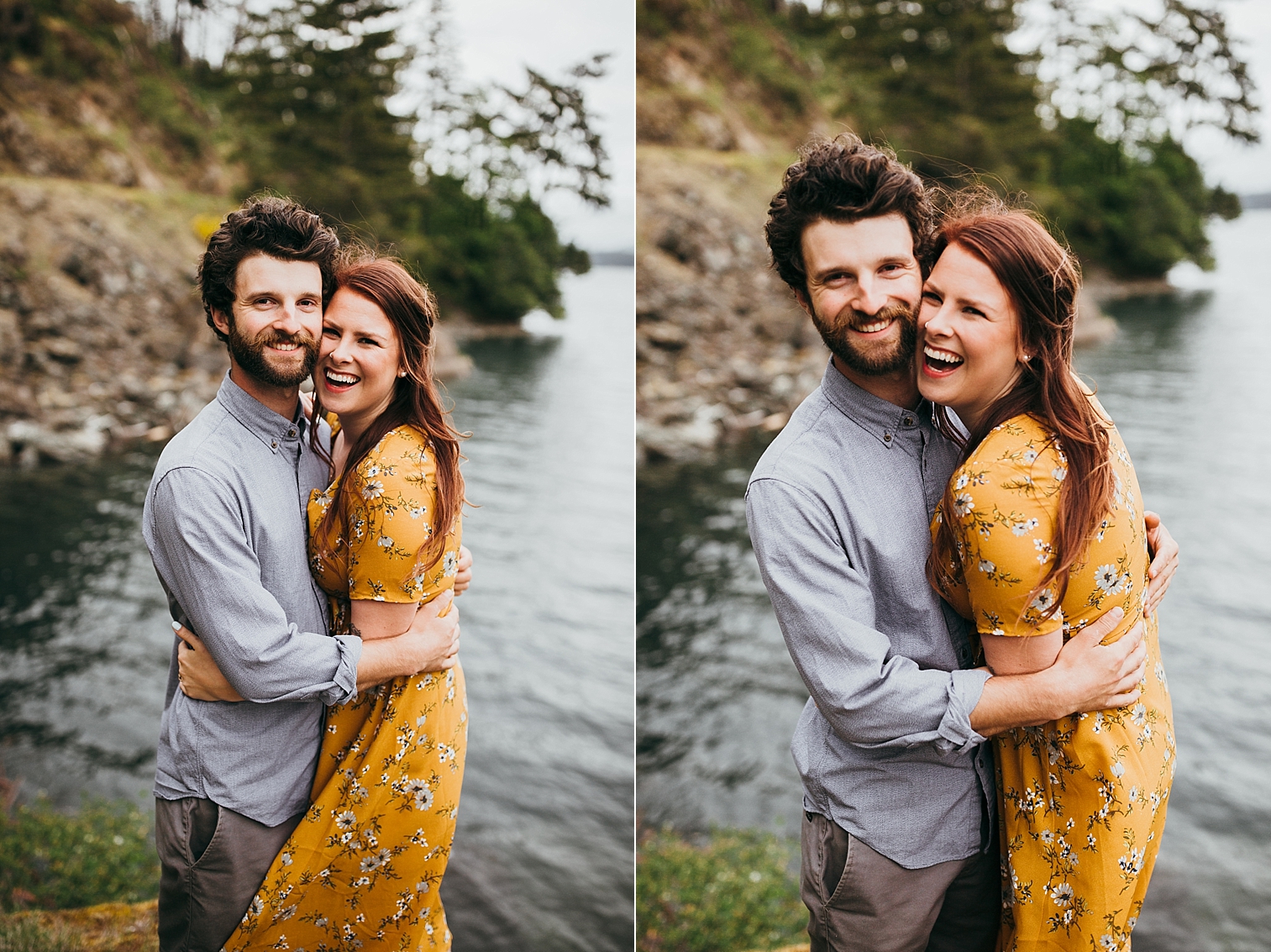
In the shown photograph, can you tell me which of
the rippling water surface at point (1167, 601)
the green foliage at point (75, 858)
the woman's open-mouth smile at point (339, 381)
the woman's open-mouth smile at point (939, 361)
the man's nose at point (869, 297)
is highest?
the man's nose at point (869, 297)

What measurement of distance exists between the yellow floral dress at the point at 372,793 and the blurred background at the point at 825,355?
2711mm

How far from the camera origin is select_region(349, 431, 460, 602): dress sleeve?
67.2 inches

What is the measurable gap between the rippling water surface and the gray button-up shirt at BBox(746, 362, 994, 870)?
3302 mm

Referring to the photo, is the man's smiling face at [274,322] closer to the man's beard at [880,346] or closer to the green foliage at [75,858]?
the man's beard at [880,346]

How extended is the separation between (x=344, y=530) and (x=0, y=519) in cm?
431

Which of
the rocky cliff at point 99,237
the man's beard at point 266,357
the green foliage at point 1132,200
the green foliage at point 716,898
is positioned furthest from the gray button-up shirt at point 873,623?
the rocky cliff at point 99,237

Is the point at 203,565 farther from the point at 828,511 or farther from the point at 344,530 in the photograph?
the point at 828,511

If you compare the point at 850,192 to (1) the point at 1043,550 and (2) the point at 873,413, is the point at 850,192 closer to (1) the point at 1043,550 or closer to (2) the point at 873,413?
(2) the point at 873,413

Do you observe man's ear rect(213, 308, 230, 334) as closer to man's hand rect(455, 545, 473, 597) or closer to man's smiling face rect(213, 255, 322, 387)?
man's smiling face rect(213, 255, 322, 387)

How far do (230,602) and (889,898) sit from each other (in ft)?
4.09

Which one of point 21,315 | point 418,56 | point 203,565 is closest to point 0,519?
point 21,315

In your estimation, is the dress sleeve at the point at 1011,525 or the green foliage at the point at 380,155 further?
the green foliage at the point at 380,155

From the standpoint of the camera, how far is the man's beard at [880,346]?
1584 mm

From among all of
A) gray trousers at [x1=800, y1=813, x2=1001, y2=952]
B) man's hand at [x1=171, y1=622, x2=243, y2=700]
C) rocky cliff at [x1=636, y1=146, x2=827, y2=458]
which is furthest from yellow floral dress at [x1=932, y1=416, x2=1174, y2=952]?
rocky cliff at [x1=636, y1=146, x2=827, y2=458]
